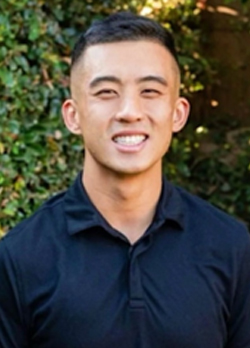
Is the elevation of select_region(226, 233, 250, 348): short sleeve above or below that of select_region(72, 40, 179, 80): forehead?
below

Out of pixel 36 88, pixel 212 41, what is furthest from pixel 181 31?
pixel 36 88

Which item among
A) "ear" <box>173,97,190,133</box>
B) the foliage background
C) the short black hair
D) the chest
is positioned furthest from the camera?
the foliage background

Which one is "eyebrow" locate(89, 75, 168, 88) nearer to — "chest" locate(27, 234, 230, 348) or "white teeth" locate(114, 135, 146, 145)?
"white teeth" locate(114, 135, 146, 145)

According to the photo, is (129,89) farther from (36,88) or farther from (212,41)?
(212,41)

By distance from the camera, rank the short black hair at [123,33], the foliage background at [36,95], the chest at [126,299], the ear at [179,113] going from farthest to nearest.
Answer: the foliage background at [36,95] → the ear at [179,113] → the short black hair at [123,33] → the chest at [126,299]

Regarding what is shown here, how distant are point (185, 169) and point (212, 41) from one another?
0.83 m

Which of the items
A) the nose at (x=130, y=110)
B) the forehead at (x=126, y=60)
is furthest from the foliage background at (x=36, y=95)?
the nose at (x=130, y=110)

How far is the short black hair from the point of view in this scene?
7.49 ft

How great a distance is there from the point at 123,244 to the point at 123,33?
525 millimetres

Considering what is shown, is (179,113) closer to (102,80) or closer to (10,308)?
(102,80)

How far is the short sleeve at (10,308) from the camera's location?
2.25m

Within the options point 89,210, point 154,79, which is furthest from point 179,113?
point 89,210

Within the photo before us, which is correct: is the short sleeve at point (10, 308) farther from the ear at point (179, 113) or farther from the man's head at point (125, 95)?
the ear at point (179, 113)

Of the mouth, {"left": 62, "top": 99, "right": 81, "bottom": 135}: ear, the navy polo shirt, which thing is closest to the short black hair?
{"left": 62, "top": 99, "right": 81, "bottom": 135}: ear
